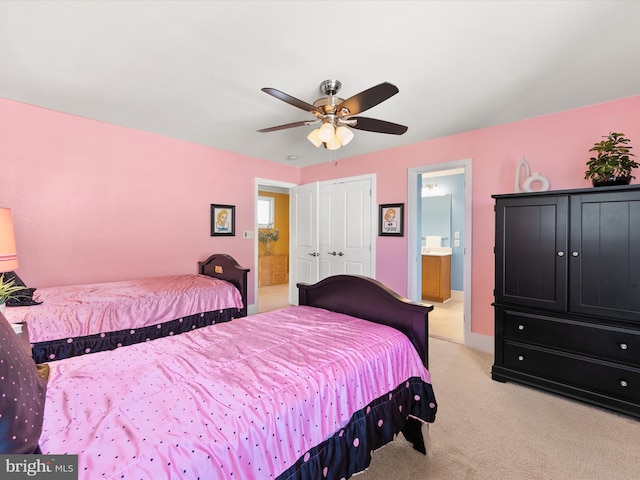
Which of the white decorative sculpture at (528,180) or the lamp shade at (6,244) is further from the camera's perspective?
the white decorative sculpture at (528,180)

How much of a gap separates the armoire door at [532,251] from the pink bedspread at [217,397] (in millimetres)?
1477

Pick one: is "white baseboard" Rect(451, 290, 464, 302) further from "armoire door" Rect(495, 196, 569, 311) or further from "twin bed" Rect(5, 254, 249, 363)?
"twin bed" Rect(5, 254, 249, 363)

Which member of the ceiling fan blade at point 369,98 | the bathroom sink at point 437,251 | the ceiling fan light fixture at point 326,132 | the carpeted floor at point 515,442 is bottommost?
the carpeted floor at point 515,442

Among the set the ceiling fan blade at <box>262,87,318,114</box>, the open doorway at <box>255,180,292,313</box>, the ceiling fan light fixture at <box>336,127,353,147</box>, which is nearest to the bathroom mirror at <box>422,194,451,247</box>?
the open doorway at <box>255,180,292,313</box>

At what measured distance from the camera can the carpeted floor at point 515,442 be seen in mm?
1652

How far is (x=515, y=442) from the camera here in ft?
6.21

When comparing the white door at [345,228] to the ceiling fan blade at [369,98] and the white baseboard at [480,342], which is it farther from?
the ceiling fan blade at [369,98]

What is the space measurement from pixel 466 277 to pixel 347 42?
9.03ft

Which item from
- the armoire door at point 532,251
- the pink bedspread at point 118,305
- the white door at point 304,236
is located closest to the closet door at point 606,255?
the armoire door at point 532,251

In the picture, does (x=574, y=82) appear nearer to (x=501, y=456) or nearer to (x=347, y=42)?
(x=347, y=42)

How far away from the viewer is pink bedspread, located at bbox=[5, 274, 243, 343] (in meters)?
2.18

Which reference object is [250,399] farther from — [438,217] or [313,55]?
[438,217]

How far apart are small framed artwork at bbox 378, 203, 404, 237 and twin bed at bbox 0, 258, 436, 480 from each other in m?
2.22

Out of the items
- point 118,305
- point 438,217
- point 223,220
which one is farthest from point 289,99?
point 438,217
